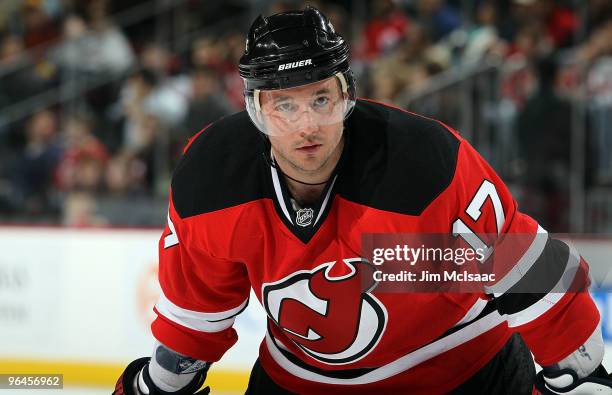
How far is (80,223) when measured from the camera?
4.91m

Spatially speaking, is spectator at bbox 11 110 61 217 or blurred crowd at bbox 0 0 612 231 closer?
blurred crowd at bbox 0 0 612 231

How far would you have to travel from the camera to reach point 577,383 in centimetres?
171

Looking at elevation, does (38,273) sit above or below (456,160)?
below

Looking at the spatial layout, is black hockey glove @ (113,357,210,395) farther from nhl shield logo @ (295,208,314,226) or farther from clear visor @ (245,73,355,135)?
clear visor @ (245,73,355,135)

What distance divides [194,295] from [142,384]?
0.23 m

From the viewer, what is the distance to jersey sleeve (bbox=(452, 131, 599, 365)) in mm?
1675

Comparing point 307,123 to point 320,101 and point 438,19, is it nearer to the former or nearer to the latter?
point 320,101

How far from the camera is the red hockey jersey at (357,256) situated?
168 cm

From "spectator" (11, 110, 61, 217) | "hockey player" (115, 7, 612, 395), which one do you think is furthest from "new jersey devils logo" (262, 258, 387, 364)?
"spectator" (11, 110, 61, 217)

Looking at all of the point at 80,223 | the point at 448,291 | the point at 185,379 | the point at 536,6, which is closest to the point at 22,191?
the point at 80,223

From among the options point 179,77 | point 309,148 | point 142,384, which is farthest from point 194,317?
point 179,77

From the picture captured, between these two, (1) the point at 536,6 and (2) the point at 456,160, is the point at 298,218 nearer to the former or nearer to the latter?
(2) the point at 456,160

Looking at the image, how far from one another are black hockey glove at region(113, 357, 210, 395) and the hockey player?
10 cm

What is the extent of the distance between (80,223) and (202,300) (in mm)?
3202
